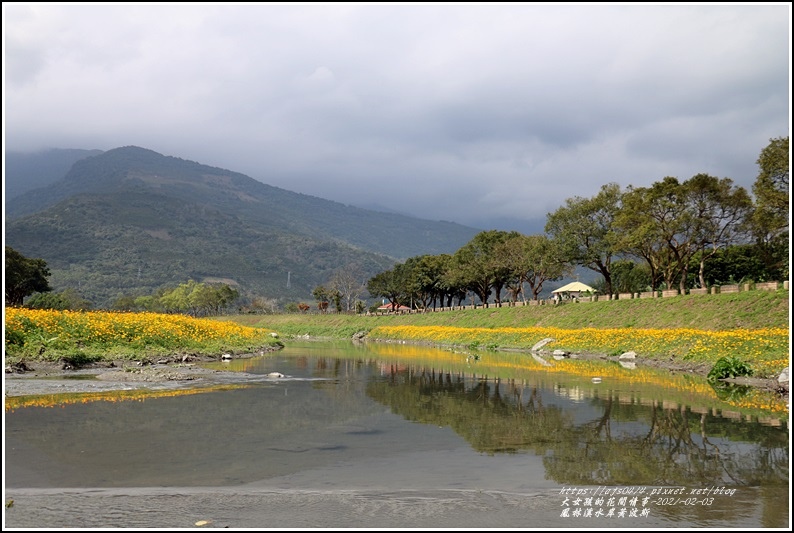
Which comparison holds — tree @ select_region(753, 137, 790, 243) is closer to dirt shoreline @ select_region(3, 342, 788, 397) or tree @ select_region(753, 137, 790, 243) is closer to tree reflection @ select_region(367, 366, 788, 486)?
dirt shoreline @ select_region(3, 342, 788, 397)

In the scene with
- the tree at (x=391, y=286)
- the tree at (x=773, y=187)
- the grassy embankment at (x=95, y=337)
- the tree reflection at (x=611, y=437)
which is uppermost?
the tree at (x=773, y=187)

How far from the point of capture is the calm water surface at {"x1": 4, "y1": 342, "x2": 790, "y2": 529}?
7367 mm

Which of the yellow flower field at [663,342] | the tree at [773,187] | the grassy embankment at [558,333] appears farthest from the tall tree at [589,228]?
the tree at [773,187]

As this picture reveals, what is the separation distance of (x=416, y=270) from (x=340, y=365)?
8544 cm

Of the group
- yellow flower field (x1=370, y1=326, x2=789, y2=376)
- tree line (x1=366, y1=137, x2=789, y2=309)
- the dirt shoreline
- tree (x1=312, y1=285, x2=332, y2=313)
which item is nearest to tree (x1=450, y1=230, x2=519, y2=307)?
tree line (x1=366, y1=137, x2=789, y2=309)

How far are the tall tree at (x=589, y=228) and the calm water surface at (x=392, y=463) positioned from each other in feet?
179

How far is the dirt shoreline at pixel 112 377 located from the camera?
17.5m

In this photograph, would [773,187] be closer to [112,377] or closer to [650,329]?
[650,329]

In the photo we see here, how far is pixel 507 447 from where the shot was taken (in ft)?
37.5

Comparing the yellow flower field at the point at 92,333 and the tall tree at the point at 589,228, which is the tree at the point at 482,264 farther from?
the yellow flower field at the point at 92,333

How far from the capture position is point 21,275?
3137 inches

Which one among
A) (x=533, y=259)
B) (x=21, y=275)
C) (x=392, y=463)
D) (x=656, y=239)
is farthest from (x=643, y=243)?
(x=21, y=275)

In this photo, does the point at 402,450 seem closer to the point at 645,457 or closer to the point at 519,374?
the point at 645,457

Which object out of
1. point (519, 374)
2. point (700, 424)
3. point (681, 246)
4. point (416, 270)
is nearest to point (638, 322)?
point (681, 246)
